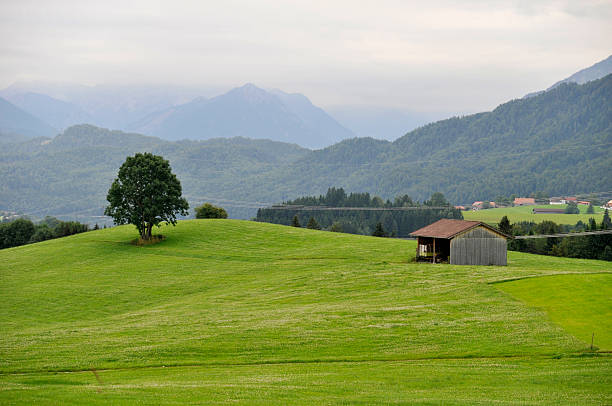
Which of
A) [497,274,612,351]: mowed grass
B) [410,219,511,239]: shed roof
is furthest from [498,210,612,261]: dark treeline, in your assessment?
[497,274,612,351]: mowed grass

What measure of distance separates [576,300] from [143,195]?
2128 inches

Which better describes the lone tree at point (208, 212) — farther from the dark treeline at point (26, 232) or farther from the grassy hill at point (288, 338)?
the grassy hill at point (288, 338)

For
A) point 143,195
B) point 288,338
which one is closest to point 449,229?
point 288,338

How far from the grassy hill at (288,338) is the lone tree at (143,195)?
13654 mm

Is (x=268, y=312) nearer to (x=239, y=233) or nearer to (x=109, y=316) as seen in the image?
(x=109, y=316)

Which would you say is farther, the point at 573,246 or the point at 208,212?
the point at 208,212

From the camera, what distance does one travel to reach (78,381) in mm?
22594

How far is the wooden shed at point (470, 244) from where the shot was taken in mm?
56656

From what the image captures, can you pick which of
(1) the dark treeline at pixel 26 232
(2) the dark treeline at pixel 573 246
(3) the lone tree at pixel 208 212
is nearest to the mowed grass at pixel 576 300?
(2) the dark treeline at pixel 573 246

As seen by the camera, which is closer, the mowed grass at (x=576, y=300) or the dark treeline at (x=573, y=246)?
the mowed grass at (x=576, y=300)

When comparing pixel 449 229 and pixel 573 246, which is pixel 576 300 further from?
pixel 573 246

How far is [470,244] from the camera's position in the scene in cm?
5684

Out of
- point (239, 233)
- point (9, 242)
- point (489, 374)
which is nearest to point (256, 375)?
point (489, 374)

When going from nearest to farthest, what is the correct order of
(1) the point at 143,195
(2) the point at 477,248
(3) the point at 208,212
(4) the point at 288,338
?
(4) the point at 288,338 < (2) the point at 477,248 < (1) the point at 143,195 < (3) the point at 208,212
